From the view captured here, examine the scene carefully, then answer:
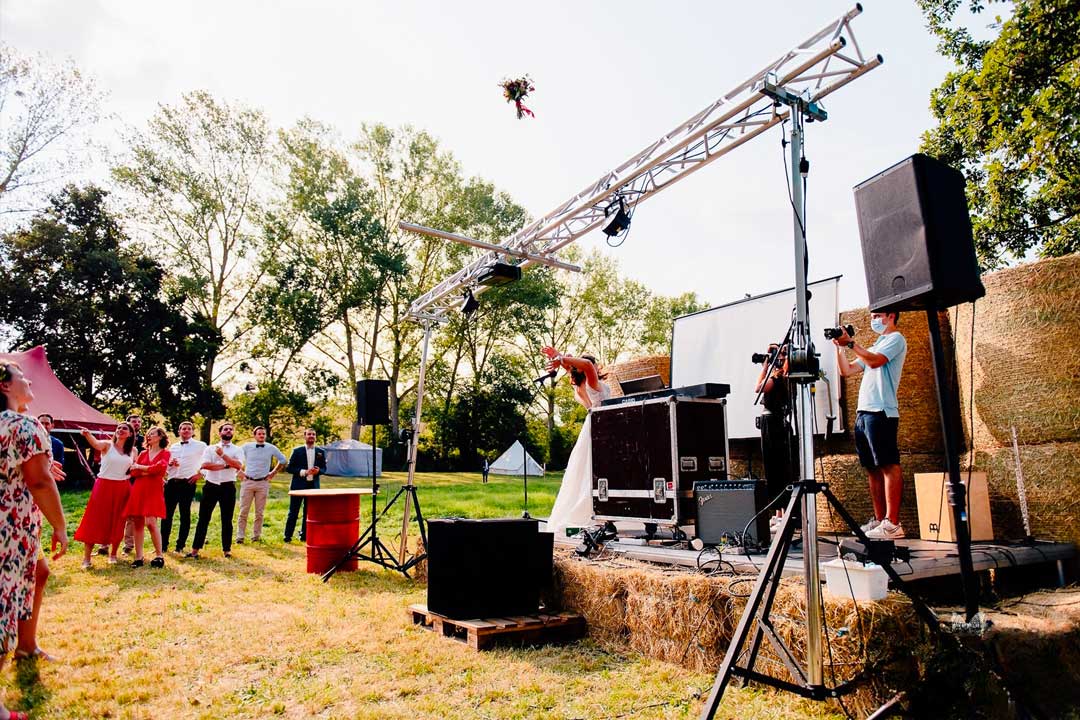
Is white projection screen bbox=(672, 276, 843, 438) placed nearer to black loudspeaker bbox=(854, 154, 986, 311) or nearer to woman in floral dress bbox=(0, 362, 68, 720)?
black loudspeaker bbox=(854, 154, 986, 311)

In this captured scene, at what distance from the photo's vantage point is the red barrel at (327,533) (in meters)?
7.31

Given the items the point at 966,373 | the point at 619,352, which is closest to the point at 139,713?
the point at 966,373

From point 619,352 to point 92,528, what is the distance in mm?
34173

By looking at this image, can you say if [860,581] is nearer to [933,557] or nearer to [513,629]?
[933,557]

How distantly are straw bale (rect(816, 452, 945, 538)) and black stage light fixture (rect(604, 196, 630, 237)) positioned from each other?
263cm

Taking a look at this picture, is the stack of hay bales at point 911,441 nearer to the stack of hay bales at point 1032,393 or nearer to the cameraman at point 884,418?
the stack of hay bales at point 1032,393

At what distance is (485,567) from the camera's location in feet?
15.6

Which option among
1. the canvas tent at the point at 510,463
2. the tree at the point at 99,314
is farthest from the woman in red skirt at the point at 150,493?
the canvas tent at the point at 510,463

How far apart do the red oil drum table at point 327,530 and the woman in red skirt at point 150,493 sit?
182 cm

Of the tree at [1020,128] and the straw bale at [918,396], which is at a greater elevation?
the tree at [1020,128]

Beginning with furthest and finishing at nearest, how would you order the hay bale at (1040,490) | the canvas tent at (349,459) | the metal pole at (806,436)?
the canvas tent at (349,459), the hay bale at (1040,490), the metal pole at (806,436)

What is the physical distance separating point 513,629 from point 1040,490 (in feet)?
12.2

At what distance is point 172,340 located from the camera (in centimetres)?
2141

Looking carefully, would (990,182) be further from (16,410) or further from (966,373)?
(16,410)
